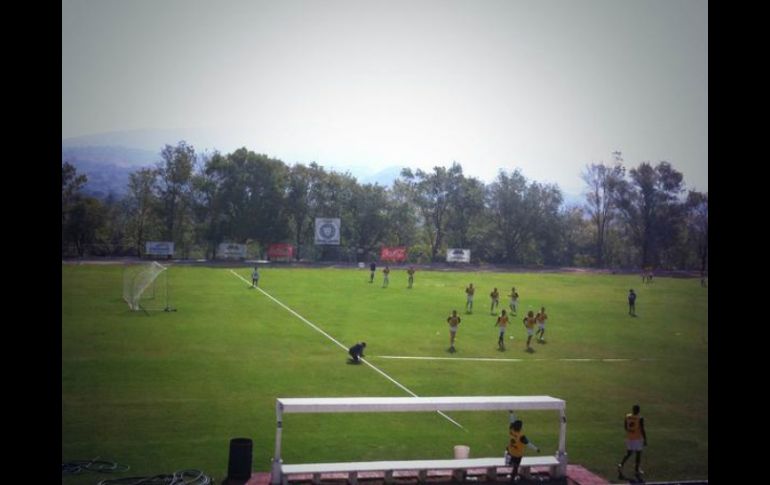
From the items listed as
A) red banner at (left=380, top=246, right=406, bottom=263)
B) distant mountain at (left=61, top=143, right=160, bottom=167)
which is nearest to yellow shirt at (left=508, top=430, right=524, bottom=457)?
distant mountain at (left=61, top=143, right=160, bottom=167)

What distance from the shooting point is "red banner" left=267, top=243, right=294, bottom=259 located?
68.5 m

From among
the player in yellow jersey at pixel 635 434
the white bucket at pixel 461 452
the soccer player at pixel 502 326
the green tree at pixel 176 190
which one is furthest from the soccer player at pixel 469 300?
the green tree at pixel 176 190

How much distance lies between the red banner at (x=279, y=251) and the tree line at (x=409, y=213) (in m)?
0.83

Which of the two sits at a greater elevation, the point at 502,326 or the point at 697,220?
the point at 697,220

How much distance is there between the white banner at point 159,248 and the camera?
207 feet

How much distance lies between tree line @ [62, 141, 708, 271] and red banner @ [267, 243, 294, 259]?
827 millimetres

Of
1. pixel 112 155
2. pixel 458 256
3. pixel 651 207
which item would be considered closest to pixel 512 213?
pixel 458 256

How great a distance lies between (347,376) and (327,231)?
46.1m

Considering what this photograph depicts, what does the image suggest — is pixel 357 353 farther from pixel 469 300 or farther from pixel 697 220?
pixel 697 220

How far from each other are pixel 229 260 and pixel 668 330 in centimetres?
4354

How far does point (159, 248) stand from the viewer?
63.7 m
